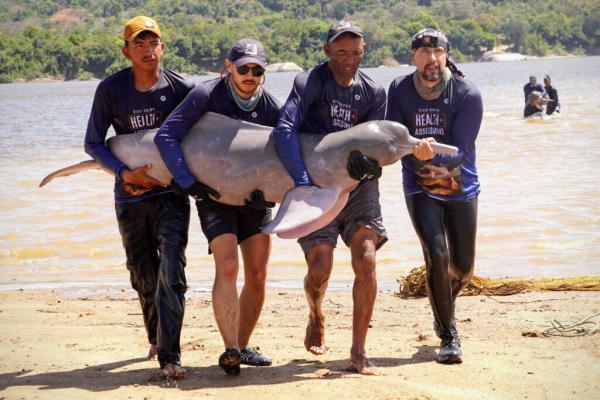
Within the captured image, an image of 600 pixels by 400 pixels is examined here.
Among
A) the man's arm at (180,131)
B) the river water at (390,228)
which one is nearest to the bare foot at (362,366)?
the man's arm at (180,131)

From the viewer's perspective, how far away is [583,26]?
15550cm

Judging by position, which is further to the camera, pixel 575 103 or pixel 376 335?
pixel 575 103

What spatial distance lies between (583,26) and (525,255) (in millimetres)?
152872

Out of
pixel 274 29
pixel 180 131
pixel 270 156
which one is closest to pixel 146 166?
pixel 180 131

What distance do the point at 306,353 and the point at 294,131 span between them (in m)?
1.86

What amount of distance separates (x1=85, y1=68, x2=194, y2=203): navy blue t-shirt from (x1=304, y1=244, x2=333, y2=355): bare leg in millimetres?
1127

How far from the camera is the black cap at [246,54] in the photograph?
20.2 ft

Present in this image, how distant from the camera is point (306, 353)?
7.13 m

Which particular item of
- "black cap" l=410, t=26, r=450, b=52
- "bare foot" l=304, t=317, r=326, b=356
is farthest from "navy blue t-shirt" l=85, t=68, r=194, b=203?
"black cap" l=410, t=26, r=450, b=52

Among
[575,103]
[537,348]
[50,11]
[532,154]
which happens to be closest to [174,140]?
[537,348]

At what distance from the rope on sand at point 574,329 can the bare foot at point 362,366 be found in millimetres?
1787

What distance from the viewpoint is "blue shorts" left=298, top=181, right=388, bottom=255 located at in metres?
6.54

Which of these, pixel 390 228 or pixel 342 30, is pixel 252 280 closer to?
pixel 342 30

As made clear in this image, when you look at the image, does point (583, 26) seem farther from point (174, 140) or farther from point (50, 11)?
point (174, 140)
